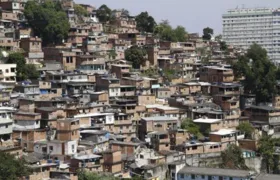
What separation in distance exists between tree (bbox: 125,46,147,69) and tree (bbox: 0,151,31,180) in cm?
1698

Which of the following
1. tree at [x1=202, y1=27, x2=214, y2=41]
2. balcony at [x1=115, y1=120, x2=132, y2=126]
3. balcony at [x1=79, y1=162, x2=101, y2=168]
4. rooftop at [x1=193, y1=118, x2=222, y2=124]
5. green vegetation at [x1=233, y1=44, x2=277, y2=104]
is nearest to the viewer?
balcony at [x1=79, y1=162, x2=101, y2=168]

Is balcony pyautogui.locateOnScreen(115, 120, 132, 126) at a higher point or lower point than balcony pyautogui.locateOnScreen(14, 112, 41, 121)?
lower

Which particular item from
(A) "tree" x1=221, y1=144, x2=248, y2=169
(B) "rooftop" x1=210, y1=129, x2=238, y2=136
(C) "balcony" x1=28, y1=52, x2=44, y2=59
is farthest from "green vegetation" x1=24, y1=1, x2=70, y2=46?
(A) "tree" x1=221, y1=144, x2=248, y2=169

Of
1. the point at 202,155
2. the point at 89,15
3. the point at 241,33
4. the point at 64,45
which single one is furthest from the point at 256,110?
the point at 241,33

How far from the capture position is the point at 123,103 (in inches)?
1211

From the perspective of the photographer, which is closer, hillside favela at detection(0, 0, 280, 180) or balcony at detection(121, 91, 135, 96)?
hillside favela at detection(0, 0, 280, 180)

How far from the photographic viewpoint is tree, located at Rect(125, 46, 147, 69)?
3800 cm

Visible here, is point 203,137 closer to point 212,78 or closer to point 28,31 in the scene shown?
point 212,78

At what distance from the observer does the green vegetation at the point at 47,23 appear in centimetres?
3806

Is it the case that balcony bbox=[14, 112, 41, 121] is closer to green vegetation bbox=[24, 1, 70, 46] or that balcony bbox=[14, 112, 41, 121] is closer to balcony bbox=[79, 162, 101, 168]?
balcony bbox=[79, 162, 101, 168]

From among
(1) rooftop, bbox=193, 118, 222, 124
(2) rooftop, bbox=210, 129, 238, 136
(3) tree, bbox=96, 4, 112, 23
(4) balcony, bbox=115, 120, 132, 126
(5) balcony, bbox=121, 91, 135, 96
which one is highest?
(3) tree, bbox=96, 4, 112, 23

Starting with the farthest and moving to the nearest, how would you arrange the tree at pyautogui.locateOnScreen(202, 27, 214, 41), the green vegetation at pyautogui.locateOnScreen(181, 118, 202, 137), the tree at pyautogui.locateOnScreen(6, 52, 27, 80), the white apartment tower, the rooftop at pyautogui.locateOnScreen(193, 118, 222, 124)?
the white apartment tower
the tree at pyautogui.locateOnScreen(202, 27, 214, 41)
the tree at pyautogui.locateOnScreen(6, 52, 27, 80)
the rooftop at pyautogui.locateOnScreen(193, 118, 222, 124)
the green vegetation at pyautogui.locateOnScreen(181, 118, 202, 137)

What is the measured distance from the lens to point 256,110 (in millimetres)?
34594

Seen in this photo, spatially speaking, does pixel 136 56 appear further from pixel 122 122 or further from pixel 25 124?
pixel 25 124
